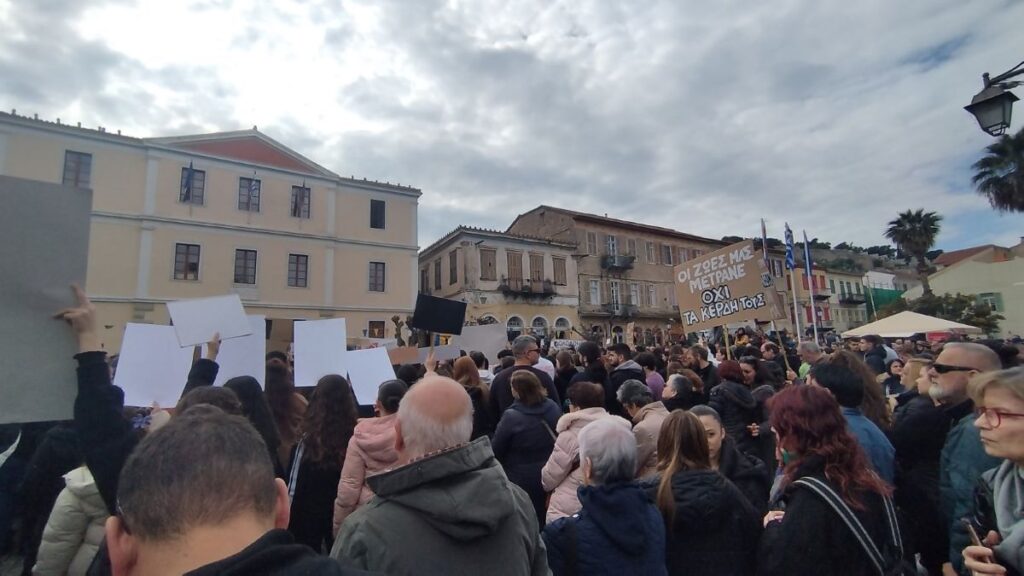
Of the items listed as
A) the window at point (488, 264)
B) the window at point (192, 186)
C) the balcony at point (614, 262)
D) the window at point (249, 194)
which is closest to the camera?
the window at point (192, 186)

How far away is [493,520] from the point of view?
1.68 meters

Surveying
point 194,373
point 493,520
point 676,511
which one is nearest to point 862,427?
point 676,511

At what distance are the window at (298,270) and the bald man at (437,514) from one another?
82.6ft

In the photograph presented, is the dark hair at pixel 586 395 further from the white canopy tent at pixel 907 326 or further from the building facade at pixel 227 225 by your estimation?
the building facade at pixel 227 225

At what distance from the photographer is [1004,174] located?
23.7m

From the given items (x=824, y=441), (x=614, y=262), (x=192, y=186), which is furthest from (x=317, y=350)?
(x=614, y=262)

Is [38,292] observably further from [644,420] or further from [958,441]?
[958,441]

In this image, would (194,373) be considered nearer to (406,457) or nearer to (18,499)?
(18,499)

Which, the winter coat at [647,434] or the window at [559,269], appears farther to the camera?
the window at [559,269]

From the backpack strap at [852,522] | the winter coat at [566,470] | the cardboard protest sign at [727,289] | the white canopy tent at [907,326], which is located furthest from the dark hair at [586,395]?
the white canopy tent at [907,326]

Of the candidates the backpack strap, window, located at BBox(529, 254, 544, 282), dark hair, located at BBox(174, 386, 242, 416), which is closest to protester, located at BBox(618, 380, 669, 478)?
the backpack strap

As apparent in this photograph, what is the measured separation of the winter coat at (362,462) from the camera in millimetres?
3139

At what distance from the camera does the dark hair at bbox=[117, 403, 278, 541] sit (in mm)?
1048

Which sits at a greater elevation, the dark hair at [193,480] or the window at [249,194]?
the window at [249,194]
